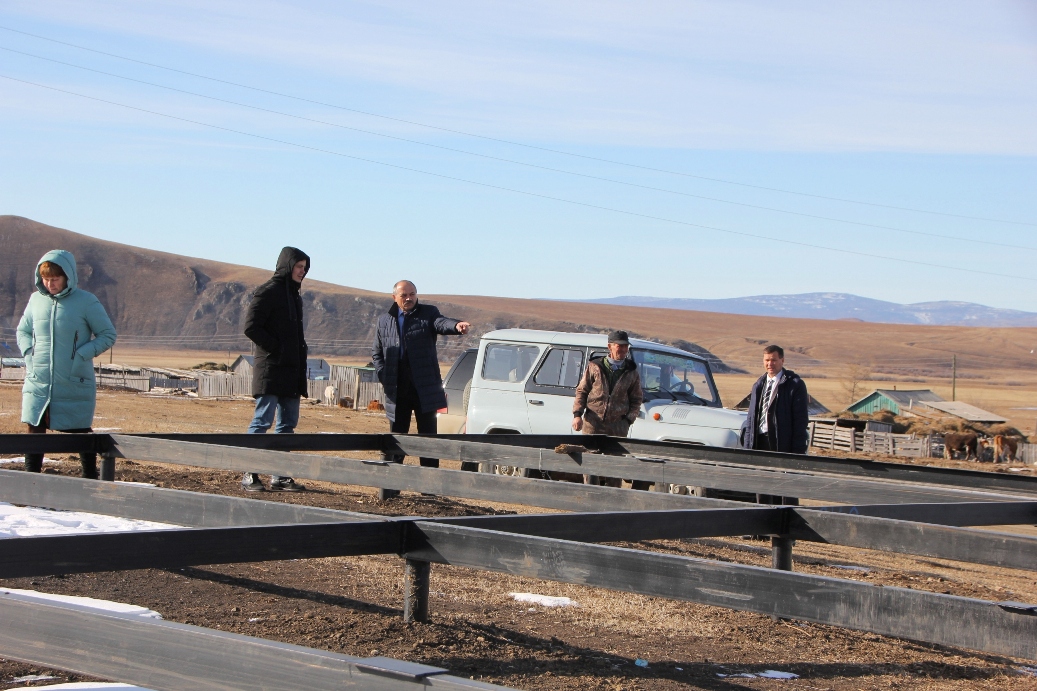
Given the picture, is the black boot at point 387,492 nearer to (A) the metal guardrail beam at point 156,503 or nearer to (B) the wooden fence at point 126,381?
(A) the metal guardrail beam at point 156,503

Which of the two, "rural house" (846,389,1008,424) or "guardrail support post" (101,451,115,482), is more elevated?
"rural house" (846,389,1008,424)

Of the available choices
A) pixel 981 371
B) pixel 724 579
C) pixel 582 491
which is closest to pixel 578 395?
pixel 582 491

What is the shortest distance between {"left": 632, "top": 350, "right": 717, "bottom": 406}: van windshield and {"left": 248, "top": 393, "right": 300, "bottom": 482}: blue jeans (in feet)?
14.5

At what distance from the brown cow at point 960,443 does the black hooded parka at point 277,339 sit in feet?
103

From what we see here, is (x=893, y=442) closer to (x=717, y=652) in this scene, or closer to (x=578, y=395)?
(x=578, y=395)

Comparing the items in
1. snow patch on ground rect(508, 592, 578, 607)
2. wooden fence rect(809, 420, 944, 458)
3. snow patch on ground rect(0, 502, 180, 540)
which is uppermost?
snow patch on ground rect(0, 502, 180, 540)

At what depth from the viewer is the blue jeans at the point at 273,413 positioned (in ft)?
31.0

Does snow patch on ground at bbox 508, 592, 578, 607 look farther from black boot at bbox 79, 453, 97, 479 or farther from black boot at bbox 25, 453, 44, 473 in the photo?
black boot at bbox 25, 453, 44, 473

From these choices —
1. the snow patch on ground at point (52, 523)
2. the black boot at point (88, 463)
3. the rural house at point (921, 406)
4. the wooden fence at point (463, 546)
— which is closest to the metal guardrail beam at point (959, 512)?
the wooden fence at point (463, 546)

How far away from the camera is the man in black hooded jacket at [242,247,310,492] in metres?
9.46

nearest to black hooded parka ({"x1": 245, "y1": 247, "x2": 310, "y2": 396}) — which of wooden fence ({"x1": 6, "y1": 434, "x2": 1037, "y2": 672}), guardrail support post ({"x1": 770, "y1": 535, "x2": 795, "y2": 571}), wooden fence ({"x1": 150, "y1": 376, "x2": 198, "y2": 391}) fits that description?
wooden fence ({"x1": 6, "y1": 434, "x2": 1037, "y2": 672})

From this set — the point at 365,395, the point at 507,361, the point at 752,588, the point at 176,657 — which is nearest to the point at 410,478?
the point at 752,588

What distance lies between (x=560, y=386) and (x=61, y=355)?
5934mm

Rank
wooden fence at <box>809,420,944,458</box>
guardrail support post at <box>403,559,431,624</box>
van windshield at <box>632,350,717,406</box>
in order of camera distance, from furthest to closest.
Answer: wooden fence at <box>809,420,944,458</box>, van windshield at <box>632,350,717,406</box>, guardrail support post at <box>403,559,431,624</box>
